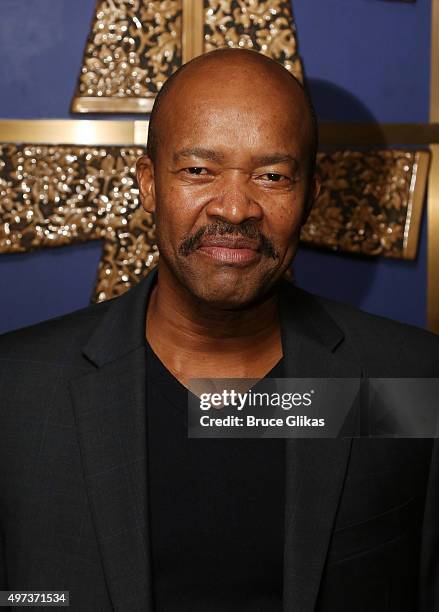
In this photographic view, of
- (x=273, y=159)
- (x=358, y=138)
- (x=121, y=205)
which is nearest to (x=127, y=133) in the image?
(x=121, y=205)

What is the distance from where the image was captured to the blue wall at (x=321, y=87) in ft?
5.17

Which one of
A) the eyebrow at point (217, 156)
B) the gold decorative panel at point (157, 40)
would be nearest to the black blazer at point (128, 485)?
the eyebrow at point (217, 156)

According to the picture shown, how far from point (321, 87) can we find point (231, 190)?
1.88ft

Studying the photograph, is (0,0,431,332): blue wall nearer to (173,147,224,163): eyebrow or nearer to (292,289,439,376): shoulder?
(292,289,439,376): shoulder

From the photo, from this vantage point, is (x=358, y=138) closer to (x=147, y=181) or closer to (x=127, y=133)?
(x=127, y=133)

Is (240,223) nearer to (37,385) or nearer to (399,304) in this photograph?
(37,385)

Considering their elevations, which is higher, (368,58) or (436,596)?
(368,58)

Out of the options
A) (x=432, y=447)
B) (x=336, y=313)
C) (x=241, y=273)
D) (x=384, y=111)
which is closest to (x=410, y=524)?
(x=432, y=447)

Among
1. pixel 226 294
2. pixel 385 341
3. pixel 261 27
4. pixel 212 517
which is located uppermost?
pixel 261 27

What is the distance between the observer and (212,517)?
116 centimetres

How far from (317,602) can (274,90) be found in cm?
65

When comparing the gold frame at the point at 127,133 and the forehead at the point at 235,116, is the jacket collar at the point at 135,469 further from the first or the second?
the gold frame at the point at 127,133

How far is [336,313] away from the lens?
1357 mm

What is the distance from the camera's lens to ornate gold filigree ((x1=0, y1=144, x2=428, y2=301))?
1582 millimetres
